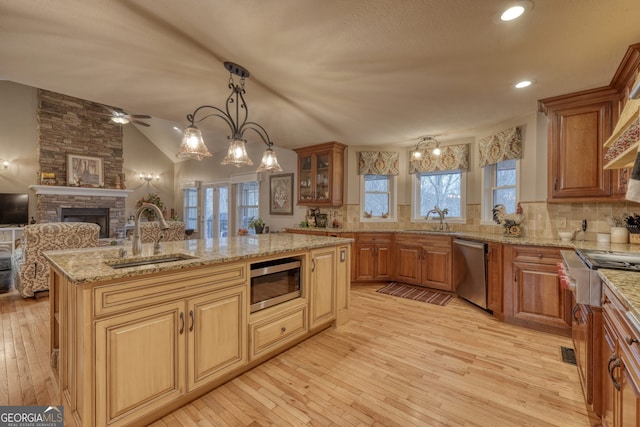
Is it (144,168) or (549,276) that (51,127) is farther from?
(549,276)

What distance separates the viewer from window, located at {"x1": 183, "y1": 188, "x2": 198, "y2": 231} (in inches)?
326

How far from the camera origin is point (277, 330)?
7.39 ft

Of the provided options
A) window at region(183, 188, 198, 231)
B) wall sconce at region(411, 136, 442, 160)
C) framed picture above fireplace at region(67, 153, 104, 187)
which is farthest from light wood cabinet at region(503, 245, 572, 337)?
framed picture above fireplace at region(67, 153, 104, 187)

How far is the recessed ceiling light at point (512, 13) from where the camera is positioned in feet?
5.24

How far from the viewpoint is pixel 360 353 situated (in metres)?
2.38

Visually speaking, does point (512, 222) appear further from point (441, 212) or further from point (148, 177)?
point (148, 177)

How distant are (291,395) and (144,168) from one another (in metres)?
8.99

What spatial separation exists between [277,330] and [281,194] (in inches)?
153

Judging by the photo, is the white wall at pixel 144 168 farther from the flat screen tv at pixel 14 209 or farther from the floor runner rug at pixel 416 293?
the floor runner rug at pixel 416 293

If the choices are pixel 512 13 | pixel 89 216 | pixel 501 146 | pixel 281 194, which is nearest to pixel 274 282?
pixel 512 13

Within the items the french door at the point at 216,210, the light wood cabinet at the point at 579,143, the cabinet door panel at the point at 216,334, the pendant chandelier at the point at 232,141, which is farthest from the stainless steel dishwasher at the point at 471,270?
the french door at the point at 216,210

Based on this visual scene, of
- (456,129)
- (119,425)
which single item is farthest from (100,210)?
(456,129)

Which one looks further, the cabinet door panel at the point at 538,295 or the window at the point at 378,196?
the window at the point at 378,196

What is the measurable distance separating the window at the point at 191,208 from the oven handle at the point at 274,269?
22.0 feet
